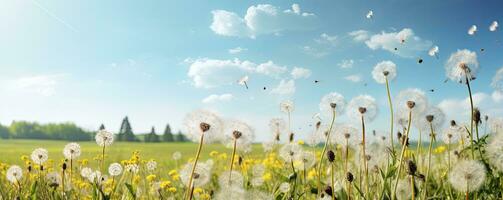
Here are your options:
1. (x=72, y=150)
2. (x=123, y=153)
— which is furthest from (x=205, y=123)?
(x=123, y=153)

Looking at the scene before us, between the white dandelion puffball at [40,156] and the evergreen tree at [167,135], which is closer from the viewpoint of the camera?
the white dandelion puffball at [40,156]

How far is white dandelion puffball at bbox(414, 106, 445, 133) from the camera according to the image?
325 centimetres

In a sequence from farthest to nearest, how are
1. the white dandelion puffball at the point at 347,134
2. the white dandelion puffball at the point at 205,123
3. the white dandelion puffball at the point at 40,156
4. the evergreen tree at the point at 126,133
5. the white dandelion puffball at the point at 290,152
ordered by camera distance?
the evergreen tree at the point at 126,133 < the white dandelion puffball at the point at 40,156 < the white dandelion puffball at the point at 290,152 < the white dandelion puffball at the point at 347,134 < the white dandelion puffball at the point at 205,123

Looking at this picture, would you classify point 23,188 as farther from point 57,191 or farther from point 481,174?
→ point 481,174

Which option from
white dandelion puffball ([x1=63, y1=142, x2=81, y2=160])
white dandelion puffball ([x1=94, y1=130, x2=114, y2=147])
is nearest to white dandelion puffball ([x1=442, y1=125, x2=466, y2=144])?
white dandelion puffball ([x1=94, y1=130, x2=114, y2=147])

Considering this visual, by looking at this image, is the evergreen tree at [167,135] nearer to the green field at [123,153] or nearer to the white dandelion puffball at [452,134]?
the green field at [123,153]

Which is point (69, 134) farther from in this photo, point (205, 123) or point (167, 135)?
point (205, 123)

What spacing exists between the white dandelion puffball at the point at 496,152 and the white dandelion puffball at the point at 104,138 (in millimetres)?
2893

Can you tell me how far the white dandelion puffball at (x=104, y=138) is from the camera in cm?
→ 405

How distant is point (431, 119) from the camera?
3.25 meters

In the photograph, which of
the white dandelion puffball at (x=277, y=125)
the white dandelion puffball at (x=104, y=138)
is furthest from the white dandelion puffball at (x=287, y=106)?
the white dandelion puffball at (x=104, y=138)

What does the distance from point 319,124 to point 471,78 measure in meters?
1.78

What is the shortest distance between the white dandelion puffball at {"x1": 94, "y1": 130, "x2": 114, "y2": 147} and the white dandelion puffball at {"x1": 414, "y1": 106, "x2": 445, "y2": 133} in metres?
2.41

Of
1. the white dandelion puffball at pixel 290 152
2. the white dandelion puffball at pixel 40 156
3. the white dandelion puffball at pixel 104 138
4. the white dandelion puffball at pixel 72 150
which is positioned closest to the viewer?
the white dandelion puffball at pixel 290 152
